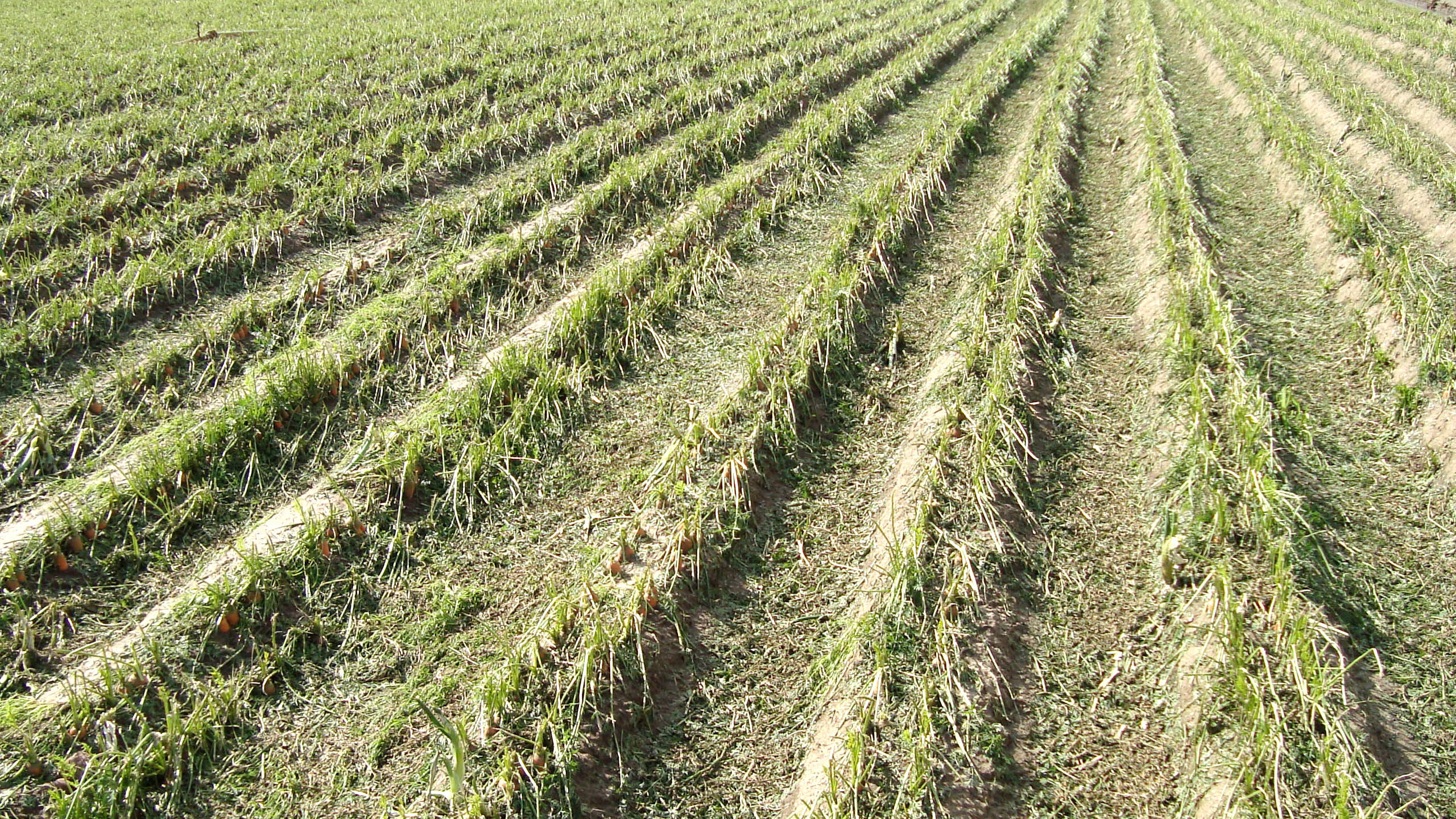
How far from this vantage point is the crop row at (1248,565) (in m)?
3.14

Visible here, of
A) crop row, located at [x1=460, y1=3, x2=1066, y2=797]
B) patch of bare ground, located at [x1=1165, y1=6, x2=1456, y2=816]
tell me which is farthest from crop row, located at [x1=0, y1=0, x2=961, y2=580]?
patch of bare ground, located at [x1=1165, y1=6, x2=1456, y2=816]

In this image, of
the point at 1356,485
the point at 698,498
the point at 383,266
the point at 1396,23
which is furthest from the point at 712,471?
the point at 1396,23

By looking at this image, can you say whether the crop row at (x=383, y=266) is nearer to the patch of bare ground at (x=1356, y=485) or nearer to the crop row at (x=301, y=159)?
the crop row at (x=301, y=159)

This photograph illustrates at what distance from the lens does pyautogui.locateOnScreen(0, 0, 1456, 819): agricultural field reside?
10.9 ft

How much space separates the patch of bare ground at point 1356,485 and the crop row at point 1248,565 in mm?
150

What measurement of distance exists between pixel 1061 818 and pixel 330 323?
216 inches

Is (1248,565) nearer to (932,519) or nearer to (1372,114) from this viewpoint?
(932,519)

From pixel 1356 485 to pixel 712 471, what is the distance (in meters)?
3.60

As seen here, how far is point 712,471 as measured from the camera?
4.76m

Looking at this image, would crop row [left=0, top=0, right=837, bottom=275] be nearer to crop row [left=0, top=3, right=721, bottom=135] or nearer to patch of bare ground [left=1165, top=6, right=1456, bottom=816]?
crop row [left=0, top=3, right=721, bottom=135]

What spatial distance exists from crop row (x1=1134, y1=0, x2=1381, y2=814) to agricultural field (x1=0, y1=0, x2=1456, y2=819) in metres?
0.03

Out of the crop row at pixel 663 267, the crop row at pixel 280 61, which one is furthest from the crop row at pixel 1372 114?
the crop row at pixel 280 61

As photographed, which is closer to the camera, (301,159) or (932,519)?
(932,519)

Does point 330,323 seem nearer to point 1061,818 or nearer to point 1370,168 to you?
point 1061,818
